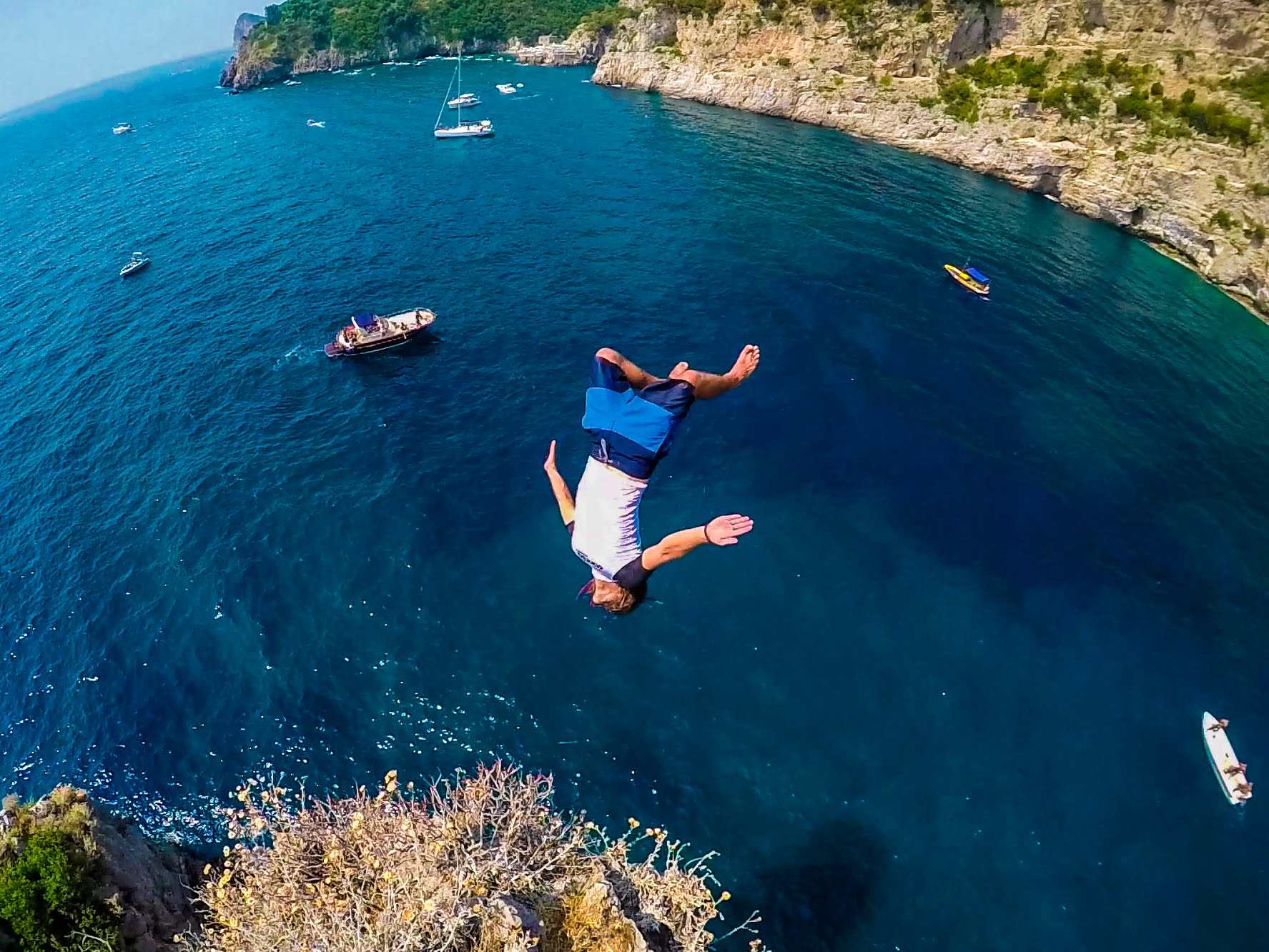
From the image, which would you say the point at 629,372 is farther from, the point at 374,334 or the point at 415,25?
the point at 415,25

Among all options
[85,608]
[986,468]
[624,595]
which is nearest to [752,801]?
[624,595]

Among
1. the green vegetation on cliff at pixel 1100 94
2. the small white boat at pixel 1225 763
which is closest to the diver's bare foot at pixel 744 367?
the small white boat at pixel 1225 763

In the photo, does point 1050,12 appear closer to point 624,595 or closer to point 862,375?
point 862,375

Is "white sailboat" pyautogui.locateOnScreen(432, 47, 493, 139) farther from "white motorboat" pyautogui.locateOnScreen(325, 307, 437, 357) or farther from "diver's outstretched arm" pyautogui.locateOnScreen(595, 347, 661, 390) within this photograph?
"diver's outstretched arm" pyautogui.locateOnScreen(595, 347, 661, 390)

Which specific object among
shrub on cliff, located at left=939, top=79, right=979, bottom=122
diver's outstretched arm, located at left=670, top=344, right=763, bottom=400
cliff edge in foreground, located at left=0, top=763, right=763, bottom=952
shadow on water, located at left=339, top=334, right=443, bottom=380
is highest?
diver's outstretched arm, located at left=670, top=344, right=763, bottom=400

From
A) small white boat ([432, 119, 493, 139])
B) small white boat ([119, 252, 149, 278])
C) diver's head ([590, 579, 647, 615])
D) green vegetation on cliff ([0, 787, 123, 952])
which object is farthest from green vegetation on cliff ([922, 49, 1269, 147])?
small white boat ([119, 252, 149, 278])

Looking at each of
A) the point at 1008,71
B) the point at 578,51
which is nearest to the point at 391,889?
the point at 1008,71
